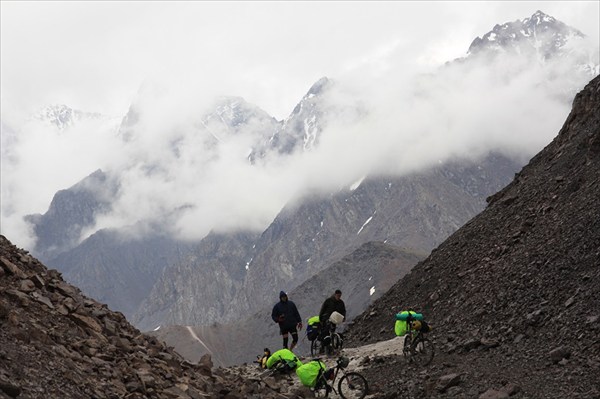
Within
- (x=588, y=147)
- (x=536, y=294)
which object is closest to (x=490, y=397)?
(x=536, y=294)

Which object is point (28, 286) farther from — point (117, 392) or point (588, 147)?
point (588, 147)

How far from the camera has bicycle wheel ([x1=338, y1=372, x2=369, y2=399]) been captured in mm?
19719

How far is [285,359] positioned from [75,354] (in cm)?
844

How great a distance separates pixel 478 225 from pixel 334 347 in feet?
47.2

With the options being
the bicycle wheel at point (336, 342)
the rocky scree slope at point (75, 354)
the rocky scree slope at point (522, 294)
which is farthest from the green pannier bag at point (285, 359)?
the bicycle wheel at point (336, 342)

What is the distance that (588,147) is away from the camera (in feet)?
109

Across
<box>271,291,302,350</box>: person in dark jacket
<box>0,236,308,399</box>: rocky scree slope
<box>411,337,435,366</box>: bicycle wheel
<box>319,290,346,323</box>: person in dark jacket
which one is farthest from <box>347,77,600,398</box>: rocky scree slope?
<box>0,236,308,399</box>: rocky scree slope

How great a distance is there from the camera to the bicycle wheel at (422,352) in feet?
72.3

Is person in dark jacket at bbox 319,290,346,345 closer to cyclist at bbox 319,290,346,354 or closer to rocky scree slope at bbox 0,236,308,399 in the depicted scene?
cyclist at bbox 319,290,346,354

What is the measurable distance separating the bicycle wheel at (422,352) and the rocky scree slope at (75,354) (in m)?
5.09

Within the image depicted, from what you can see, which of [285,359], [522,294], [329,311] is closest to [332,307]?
[329,311]

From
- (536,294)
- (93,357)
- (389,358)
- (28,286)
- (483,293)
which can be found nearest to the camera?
(93,357)

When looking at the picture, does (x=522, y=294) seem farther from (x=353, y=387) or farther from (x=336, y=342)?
(x=353, y=387)

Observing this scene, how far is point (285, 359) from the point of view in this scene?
74.1ft
